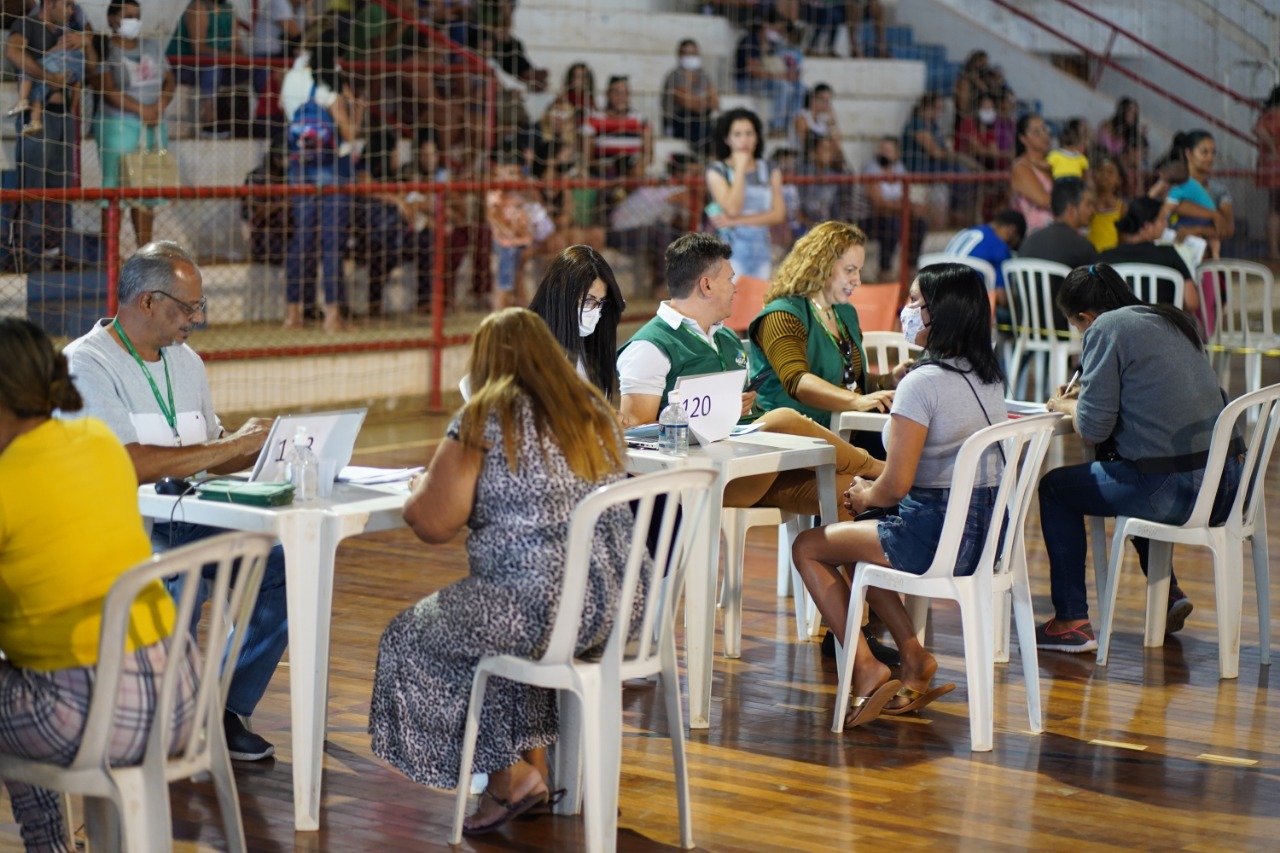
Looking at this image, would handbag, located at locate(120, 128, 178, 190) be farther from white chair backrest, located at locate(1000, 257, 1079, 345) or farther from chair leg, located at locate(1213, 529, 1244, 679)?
chair leg, located at locate(1213, 529, 1244, 679)

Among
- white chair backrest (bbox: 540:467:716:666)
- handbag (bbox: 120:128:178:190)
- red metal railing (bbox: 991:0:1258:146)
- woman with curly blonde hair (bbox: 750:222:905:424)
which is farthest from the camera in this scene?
red metal railing (bbox: 991:0:1258:146)

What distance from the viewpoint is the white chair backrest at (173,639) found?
2688mm

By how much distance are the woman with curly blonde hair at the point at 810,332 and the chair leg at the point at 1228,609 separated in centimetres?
98

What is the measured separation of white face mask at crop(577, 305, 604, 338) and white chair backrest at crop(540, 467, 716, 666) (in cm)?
94

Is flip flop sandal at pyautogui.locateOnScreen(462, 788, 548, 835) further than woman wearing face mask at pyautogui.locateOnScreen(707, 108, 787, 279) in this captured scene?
No

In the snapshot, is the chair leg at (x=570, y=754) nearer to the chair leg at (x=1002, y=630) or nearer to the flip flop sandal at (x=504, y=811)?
the flip flop sandal at (x=504, y=811)

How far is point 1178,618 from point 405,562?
Answer: 2.44 m

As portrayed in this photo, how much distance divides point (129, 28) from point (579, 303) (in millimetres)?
5131

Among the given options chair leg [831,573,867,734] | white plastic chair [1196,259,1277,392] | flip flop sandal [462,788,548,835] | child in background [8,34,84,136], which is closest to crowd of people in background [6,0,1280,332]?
child in background [8,34,84,136]

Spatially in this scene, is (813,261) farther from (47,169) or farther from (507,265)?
(507,265)

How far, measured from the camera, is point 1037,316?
28.2 feet

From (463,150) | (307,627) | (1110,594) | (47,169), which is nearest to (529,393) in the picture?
(307,627)

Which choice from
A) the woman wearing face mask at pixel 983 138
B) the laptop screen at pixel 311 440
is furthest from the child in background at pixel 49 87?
the woman wearing face mask at pixel 983 138

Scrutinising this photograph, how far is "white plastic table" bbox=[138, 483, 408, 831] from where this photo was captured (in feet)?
11.5
